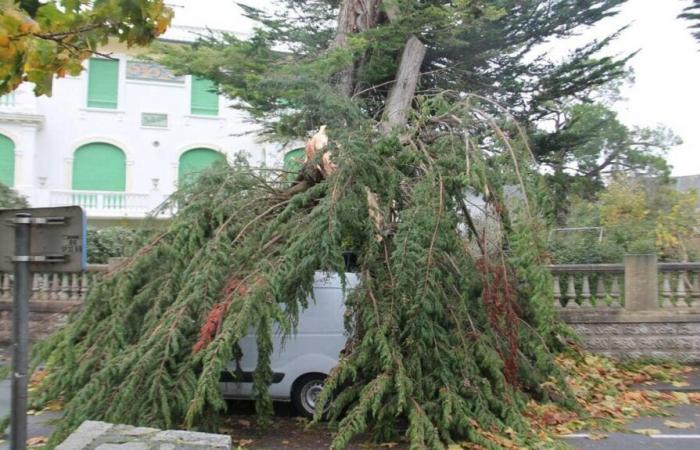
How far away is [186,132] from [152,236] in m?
18.4

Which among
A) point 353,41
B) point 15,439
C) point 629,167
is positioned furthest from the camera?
point 629,167

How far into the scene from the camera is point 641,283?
930 cm

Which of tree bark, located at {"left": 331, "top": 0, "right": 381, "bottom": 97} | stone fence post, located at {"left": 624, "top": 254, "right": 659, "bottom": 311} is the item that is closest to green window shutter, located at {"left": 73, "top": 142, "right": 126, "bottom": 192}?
tree bark, located at {"left": 331, "top": 0, "right": 381, "bottom": 97}

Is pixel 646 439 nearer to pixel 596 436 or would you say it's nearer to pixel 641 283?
pixel 596 436

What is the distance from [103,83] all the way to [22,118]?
3236 millimetres

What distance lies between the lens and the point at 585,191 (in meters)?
15.6

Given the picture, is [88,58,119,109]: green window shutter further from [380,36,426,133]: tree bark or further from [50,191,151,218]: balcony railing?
[380,36,426,133]: tree bark

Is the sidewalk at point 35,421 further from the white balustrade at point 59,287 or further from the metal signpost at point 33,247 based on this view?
the metal signpost at point 33,247

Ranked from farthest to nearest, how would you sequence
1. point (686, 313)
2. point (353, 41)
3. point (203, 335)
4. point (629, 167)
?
1. point (629, 167)
2. point (353, 41)
3. point (686, 313)
4. point (203, 335)

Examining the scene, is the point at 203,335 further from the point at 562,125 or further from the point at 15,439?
the point at 562,125

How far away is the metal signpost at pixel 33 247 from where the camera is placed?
312 cm

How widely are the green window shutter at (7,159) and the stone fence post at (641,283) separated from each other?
21739mm

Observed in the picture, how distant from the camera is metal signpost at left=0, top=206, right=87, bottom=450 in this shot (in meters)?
3.12

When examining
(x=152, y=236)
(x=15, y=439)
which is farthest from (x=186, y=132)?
(x=15, y=439)
